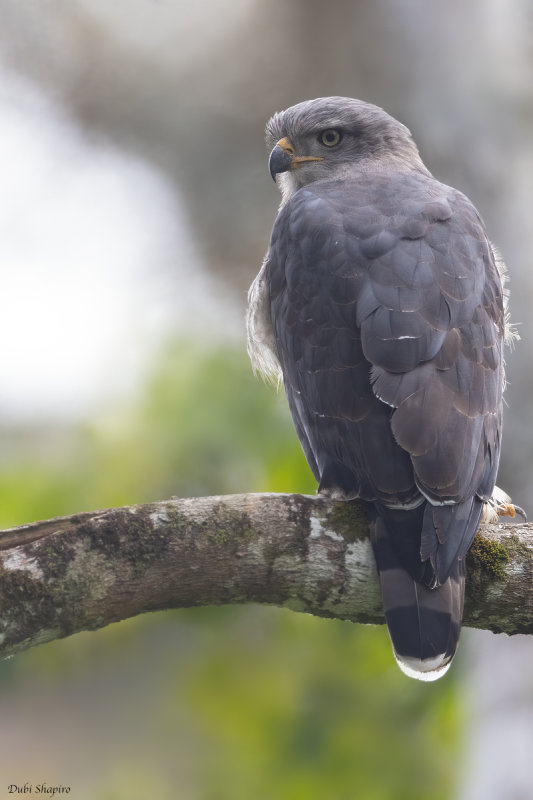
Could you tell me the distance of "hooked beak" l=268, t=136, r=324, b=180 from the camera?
543cm

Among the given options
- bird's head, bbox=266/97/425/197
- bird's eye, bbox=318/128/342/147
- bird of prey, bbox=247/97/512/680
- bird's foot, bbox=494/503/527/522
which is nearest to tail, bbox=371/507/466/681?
bird of prey, bbox=247/97/512/680

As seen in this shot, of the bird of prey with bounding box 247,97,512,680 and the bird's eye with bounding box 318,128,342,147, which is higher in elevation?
the bird's eye with bounding box 318,128,342,147

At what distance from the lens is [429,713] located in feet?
15.5

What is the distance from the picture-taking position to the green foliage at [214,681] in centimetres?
446

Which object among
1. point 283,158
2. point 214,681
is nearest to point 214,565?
point 214,681

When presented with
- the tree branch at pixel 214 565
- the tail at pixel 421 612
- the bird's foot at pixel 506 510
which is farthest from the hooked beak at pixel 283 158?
the tail at pixel 421 612

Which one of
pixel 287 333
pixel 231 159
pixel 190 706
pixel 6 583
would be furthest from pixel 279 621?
pixel 231 159

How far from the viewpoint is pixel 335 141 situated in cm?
540

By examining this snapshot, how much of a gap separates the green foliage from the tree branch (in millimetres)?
1319

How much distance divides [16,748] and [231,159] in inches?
187

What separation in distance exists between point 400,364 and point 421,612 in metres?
0.96

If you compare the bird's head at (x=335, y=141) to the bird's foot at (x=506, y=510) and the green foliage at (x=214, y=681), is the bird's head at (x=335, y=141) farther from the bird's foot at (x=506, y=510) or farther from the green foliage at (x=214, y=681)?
the bird's foot at (x=506, y=510)

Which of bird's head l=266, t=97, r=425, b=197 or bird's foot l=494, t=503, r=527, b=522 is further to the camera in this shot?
bird's head l=266, t=97, r=425, b=197

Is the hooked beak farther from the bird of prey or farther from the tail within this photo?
the tail
